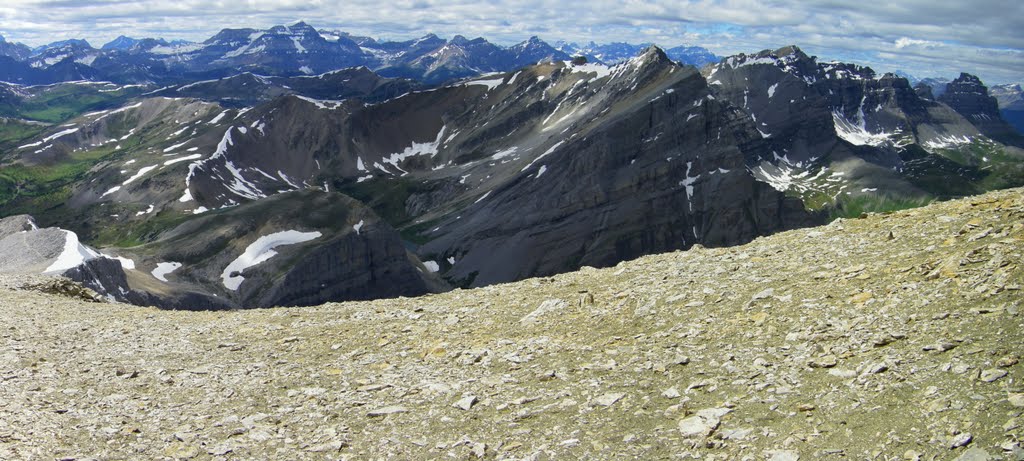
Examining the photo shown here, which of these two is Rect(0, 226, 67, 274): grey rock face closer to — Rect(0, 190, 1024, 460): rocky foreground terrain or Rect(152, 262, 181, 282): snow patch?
Rect(152, 262, 181, 282): snow patch

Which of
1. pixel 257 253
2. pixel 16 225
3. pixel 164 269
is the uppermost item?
pixel 16 225

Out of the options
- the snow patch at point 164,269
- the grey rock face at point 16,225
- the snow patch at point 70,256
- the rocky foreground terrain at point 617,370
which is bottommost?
the snow patch at point 164,269

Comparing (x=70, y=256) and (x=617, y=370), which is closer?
(x=617, y=370)

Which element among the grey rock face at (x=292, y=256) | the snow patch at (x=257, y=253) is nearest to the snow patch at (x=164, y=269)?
the grey rock face at (x=292, y=256)

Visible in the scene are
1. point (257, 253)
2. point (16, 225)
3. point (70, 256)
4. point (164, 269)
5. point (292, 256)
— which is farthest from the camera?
point (257, 253)

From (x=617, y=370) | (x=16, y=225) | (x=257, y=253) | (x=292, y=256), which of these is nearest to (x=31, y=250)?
(x=16, y=225)

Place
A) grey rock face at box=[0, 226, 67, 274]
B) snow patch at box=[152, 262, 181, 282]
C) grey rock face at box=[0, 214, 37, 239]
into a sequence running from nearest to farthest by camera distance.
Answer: grey rock face at box=[0, 226, 67, 274] < grey rock face at box=[0, 214, 37, 239] < snow patch at box=[152, 262, 181, 282]

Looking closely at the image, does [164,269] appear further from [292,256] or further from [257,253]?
[292,256]

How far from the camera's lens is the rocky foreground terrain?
13.8 m

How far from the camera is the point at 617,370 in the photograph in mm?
17328

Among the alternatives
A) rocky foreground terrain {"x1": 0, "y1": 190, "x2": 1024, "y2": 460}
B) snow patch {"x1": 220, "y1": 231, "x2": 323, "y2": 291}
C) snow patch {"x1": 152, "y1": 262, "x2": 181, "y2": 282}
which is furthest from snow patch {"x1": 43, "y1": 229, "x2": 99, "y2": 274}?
rocky foreground terrain {"x1": 0, "y1": 190, "x2": 1024, "y2": 460}

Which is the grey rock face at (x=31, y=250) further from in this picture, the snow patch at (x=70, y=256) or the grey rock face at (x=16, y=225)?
the grey rock face at (x=16, y=225)

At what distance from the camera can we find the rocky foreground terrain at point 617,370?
45.2ft

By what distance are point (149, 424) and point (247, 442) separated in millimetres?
2796
